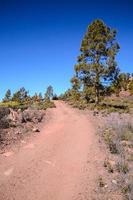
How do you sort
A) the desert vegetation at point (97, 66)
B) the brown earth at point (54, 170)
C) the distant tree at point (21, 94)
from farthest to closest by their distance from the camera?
the distant tree at point (21, 94)
the desert vegetation at point (97, 66)
the brown earth at point (54, 170)

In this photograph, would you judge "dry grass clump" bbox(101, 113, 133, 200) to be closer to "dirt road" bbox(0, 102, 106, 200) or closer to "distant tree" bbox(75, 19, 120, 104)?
"dirt road" bbox(0, 102, 106, 200)

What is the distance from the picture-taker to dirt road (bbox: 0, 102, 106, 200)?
26.7ft

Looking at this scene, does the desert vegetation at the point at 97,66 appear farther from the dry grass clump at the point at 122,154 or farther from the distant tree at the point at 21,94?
the distant tree at the point at 21,94

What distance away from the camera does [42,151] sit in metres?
12.4

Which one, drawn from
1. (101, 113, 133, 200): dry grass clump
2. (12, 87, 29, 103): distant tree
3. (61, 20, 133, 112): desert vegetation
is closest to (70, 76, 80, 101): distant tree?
(61, 20, 133, 112): desert vegetation

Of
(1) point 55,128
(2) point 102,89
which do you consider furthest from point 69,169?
(2) point 102,89

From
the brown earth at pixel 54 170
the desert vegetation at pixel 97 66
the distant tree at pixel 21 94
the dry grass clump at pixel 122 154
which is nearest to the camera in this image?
the brown earth at pixel 54 170

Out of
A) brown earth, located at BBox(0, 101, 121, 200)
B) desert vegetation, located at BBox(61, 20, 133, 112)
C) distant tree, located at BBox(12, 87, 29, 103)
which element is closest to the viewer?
Result: brown earth, located at BBox(0, 101, 121, 200)

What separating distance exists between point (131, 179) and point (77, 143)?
18.8ft

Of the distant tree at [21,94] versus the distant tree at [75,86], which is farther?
the distant tree at [21,94]

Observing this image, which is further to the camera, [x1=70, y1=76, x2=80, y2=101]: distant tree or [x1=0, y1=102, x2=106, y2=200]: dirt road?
[x1=70, y1=76, x2=80, y2=101]: distant tree

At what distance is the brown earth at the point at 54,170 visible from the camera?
8.13m

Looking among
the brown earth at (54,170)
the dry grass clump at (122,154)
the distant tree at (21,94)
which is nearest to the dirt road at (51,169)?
the brown earth at (54,170)

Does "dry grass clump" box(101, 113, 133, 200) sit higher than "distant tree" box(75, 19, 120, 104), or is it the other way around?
"distant tree" box(75, 19, 120, 104)
